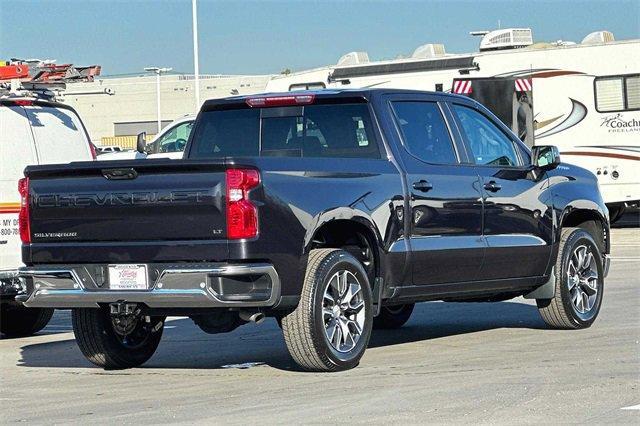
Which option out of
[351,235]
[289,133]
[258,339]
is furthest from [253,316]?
[258,339]

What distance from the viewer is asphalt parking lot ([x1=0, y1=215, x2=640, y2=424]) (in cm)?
820

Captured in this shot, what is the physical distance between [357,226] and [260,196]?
1152 mm

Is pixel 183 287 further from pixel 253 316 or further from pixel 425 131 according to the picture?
pixel 425 131

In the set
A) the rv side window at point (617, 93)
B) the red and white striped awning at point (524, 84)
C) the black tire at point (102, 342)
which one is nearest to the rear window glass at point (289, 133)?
the black tire at point (102, 342)

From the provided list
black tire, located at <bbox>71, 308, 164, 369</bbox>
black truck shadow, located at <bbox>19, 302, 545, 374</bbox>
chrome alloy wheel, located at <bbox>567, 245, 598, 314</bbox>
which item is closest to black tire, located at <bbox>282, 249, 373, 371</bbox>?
black truck shadow, located at <bbox>19, 302, 545, 374</bbox>

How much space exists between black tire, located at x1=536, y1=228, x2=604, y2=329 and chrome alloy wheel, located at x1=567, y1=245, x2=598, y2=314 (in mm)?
28

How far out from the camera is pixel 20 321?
13867mm

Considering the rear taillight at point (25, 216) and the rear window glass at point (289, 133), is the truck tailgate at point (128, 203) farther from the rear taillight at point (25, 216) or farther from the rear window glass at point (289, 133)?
the rear window glass at point (289, 133)

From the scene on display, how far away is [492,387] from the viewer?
8.92 meters

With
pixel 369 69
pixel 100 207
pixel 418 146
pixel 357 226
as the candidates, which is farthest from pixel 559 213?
pixel 369 69

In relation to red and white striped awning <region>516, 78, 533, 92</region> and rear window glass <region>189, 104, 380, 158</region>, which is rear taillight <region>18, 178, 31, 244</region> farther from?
red and white striped awning <region>516, 78, 533, 92</region>

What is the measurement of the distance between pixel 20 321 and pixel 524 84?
1487 centimetres

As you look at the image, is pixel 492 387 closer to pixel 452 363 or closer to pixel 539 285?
pixel 452 363

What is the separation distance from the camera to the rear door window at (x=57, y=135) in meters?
13.5
